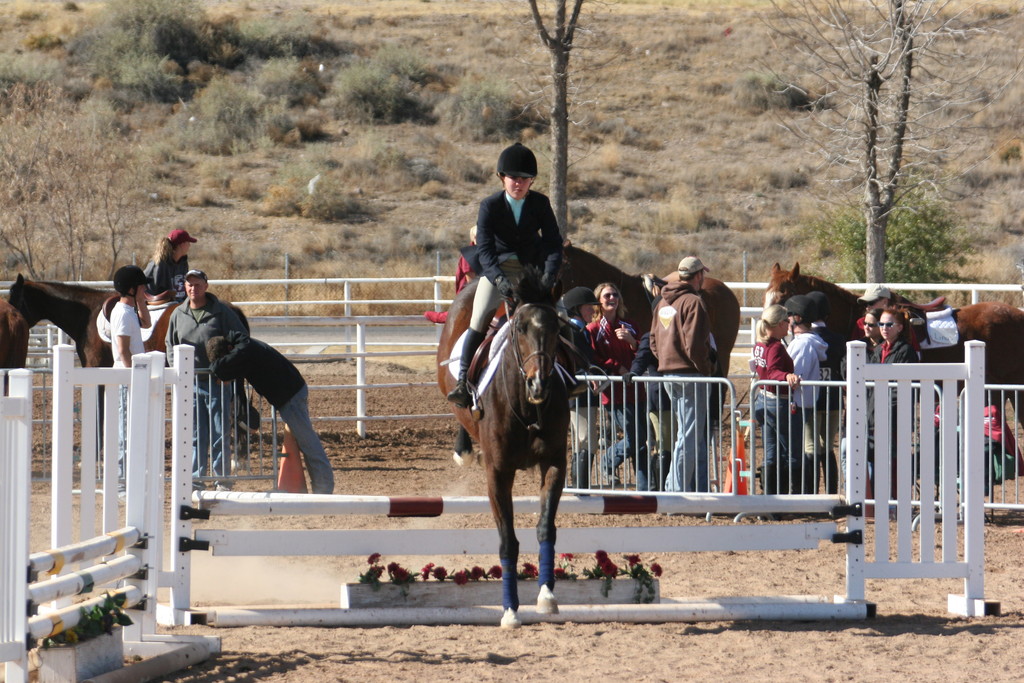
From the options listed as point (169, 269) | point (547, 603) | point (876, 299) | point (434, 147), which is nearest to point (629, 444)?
point (876, 299)

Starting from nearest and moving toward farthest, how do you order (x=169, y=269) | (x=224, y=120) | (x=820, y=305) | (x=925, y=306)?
(x=820, y=305), (x=925, y=306), (x=169, y=269), (x=224, y=120)

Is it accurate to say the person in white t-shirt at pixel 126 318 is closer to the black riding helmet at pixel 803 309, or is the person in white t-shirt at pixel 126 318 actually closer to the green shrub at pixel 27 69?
the black riding helmet at pixel 803 309

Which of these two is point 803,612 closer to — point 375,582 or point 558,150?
point 375,582

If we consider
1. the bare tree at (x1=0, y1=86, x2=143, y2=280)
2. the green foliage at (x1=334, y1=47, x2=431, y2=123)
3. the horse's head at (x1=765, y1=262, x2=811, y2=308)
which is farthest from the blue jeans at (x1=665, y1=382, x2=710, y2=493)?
the green foliage at (x1=334, y1=47, x2=431, y2=123)

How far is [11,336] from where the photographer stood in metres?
11.6

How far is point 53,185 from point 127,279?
20.4 metres

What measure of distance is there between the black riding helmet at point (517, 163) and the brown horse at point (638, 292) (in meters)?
4.88

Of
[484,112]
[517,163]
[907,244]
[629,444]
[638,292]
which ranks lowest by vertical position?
[629,444]

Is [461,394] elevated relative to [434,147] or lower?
lower

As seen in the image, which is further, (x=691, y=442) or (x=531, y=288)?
(x=691, y=442)

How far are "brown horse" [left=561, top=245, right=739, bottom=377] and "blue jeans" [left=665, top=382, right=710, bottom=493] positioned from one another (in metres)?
2.68

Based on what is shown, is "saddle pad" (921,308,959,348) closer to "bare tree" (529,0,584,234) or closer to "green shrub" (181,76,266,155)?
"bare tree" (529,0,584,234)

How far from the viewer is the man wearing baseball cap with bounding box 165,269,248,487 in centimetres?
953

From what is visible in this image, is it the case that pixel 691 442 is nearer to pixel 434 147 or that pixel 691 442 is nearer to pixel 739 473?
pixel 739 473
